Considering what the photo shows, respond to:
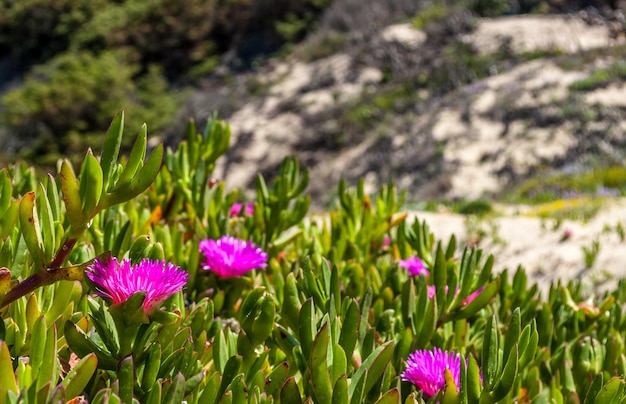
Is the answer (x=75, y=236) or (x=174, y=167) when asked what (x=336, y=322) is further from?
(x=174, y=167)

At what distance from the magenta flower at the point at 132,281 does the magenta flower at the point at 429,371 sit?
386mm

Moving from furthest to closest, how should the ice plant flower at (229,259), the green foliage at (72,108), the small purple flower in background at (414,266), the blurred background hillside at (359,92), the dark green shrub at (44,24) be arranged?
the dark green shrub at (44,24) → the green foliage at (72,108) → the blurred background hillside at (359,92) → the small purple flower in background at (414,266) → the ice plant flower at (229,259)

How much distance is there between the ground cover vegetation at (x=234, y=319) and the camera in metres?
0.73

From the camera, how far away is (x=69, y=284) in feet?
2.77

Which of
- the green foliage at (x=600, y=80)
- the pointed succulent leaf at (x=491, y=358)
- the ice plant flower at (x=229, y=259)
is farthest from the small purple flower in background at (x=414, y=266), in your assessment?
the green foliage at (x=600, y=80)

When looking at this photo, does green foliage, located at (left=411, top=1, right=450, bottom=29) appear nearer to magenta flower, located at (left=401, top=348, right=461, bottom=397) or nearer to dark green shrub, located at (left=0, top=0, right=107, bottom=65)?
dark green shrub, located at (left=0, top=0, right=107, bottom=65)

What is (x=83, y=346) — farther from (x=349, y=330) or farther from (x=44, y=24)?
(x=44, y=24)

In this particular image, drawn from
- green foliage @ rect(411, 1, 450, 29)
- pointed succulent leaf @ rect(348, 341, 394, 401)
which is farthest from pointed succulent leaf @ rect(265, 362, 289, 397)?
green foliage @ rect(411, 1, 450, 29)

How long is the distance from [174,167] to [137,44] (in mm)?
19152

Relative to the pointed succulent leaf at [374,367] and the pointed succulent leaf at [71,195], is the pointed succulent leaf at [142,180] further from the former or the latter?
the pointed succulent leaf at [374,367]

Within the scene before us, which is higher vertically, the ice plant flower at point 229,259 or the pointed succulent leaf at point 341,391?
the pointed succulent leaf at point 341,391

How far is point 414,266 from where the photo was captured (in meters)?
1.51

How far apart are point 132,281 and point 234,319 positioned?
0.52 metres

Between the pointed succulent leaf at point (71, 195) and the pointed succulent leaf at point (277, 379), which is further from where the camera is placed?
the pointed succulent leaf at point (277, 379)
